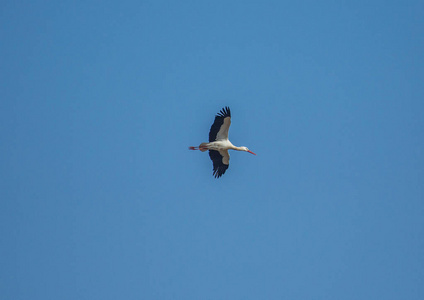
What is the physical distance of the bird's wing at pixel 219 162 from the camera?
37.1 meters

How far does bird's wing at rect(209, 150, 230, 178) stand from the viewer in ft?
122

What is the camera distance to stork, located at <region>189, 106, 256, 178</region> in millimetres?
35938

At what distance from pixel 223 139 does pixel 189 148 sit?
1331 millimetres

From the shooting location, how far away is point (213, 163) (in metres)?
37.2

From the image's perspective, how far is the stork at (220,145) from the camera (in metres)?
35.9

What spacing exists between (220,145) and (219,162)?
94 cm

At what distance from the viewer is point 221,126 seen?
36125 mm

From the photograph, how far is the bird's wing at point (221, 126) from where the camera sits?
118 feet

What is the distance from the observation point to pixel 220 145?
1437 inches

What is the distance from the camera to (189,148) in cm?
3703

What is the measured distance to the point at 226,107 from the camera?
35.8 metres

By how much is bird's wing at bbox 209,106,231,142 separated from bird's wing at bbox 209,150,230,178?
31.3 inches

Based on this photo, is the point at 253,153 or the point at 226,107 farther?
the point at 253,153

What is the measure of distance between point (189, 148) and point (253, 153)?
2681 millimetres
